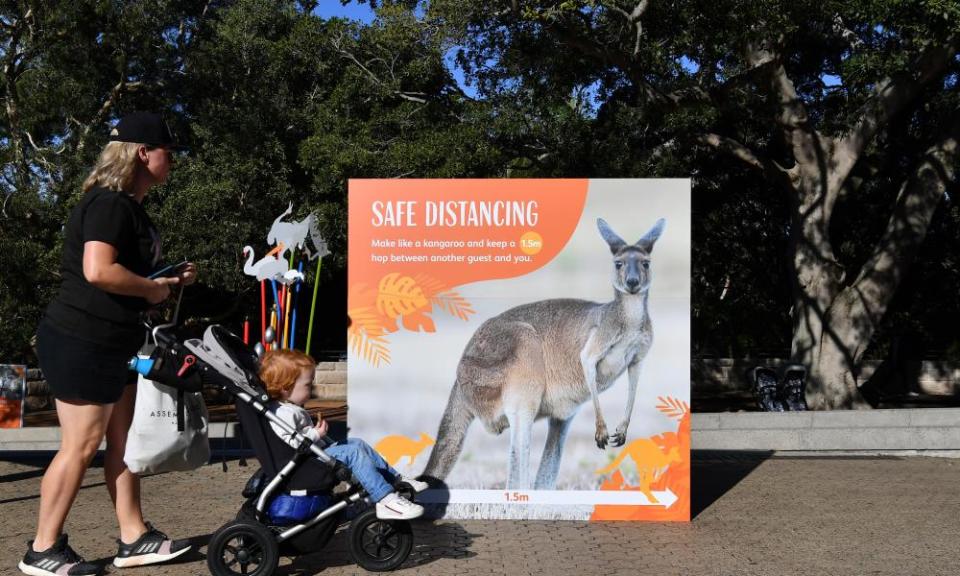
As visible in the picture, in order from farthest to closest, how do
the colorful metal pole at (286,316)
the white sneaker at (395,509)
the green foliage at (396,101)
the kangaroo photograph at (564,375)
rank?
the green foliage at (396,101) → the colorful metal pole at (286,316) → the kangaroo photograph at (564,375) → the white sneaker at (395,509)

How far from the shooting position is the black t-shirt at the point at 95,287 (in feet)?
15.4

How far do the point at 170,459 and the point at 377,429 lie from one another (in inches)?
62.5

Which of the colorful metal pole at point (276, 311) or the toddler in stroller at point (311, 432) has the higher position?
the colorful metal pole at point (276, 311)

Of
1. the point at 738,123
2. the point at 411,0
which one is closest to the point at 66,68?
the point at 411,0

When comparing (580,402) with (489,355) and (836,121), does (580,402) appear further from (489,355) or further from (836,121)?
(836,121)

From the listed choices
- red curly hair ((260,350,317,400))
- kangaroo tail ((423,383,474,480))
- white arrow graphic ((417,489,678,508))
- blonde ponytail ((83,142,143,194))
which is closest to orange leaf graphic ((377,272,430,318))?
kangaroo tail ((423,383,474,480))

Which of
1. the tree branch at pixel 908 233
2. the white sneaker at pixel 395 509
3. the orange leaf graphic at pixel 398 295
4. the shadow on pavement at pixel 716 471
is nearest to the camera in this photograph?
the white sneaker at pixel 395 509

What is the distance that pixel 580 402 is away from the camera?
624 cm

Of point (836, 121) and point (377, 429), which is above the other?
point (836, 121)

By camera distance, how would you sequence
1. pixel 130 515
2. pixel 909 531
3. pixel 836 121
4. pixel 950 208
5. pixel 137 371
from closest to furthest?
pixel 137 371 → pixel 130 515 → pixel 909 531 → pixel 836 121 → pixel 950 208

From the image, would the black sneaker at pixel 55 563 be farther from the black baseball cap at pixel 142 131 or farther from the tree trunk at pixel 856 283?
the tree trunk at pixel 856 283

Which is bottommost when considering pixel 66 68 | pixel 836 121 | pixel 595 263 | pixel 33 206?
pixel 595 263

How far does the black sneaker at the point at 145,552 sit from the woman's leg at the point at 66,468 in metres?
0.45

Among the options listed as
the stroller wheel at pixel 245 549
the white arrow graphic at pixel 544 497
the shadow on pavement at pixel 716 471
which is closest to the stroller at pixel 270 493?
the stroller wheel at pixel 245 549
